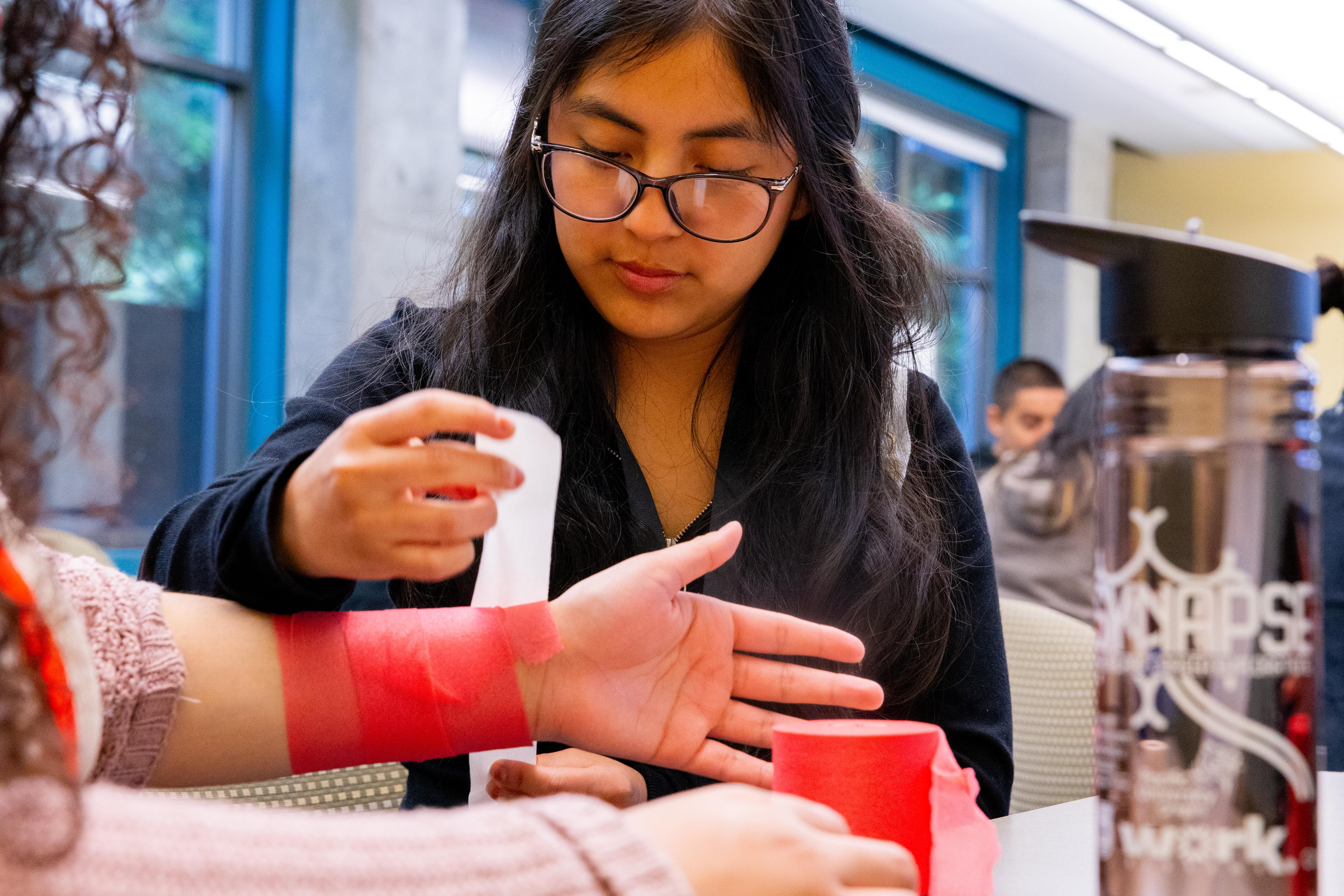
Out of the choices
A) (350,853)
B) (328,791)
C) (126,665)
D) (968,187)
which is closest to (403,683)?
(126,665)

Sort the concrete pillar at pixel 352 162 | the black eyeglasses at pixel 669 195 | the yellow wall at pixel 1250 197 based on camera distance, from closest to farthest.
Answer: the black eyeglasses at pixel 669 195 < the concrete pillar at pixel 352 162 < the yellow wall at pixel 1250 197

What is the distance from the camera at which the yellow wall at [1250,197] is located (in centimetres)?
656

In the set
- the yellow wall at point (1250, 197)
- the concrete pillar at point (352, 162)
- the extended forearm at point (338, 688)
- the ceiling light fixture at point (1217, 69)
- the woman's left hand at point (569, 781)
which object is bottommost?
the woman's left hand at point (569, 781)

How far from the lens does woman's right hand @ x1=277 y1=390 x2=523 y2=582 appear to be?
600 millimetres

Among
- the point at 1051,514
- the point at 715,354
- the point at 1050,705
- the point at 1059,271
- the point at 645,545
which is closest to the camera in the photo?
the point at 645,545

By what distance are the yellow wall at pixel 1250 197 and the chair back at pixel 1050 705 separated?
17.8ft

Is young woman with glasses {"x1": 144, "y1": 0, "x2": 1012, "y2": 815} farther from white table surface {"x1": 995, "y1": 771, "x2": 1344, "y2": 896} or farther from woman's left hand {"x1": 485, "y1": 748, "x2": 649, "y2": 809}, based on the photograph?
white table surface {"x1": 995, "y1": 771, "x2": 1344, "y2": 896}

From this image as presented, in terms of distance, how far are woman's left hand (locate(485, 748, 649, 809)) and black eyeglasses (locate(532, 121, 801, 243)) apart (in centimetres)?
45

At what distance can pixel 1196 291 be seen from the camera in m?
0.40

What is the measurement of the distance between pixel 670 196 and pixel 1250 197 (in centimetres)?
674

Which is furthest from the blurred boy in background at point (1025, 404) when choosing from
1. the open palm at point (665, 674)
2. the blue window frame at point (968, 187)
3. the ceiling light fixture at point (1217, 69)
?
the open palm at point (665, 674)

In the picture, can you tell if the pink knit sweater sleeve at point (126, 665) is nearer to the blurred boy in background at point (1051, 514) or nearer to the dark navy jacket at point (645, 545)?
the dark navy jacket at point (645, 545)

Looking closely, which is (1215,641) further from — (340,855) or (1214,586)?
(340,855)

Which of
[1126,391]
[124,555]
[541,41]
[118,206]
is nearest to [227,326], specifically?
[124,555]
